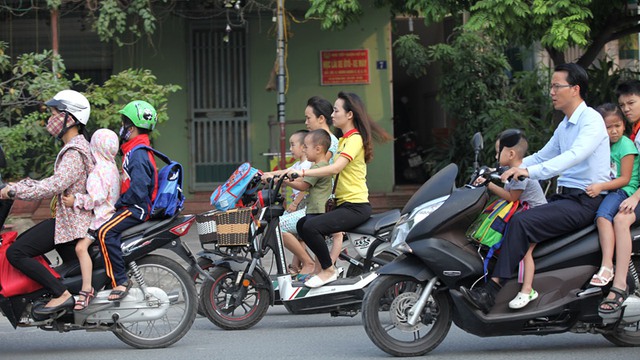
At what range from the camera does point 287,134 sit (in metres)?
15.9

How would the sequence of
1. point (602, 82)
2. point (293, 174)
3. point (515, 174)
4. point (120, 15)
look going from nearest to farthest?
point (515, 174) → point (293, 174) → point (120, 15) → point (602, 82)

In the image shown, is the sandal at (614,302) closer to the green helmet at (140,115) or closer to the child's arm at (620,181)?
the child's arm at (620,181)

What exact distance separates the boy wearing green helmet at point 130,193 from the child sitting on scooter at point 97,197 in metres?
0.07

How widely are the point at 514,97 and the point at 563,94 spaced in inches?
371

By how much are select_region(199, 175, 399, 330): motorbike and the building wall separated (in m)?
8.08

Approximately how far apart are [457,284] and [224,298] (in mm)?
2092

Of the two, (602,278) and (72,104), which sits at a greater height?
(72,104)

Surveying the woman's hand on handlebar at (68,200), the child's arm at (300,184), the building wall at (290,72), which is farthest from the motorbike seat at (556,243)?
the building wall at (290,72)

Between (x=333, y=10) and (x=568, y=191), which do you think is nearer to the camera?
(x=568, y=191)

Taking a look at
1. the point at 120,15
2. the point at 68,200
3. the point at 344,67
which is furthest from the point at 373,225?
the point at 344,67

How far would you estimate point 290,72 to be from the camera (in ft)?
52.4

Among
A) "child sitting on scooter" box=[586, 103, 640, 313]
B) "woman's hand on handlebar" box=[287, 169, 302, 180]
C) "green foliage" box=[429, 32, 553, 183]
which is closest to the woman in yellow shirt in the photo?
"woman's hand on handlebar" box=[287, 169, 302, 180]

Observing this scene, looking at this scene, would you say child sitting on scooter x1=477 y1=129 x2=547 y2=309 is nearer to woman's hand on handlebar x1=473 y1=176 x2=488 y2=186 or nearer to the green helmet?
woman's hand on handlebar x1=473 y1=176 x2=488 y2=186

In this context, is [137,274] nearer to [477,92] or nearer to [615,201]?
[615,201]
